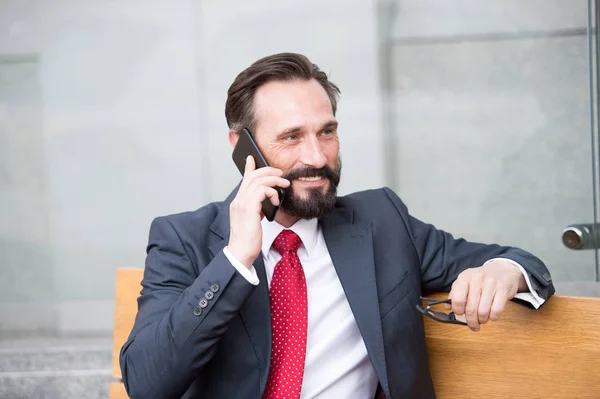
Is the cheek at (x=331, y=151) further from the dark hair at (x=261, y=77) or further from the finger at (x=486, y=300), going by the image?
the finger at (x=486, y=300)

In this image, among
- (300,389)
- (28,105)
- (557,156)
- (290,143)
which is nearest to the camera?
(300,389)

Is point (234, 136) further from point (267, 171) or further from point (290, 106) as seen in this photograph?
point (267, 171)

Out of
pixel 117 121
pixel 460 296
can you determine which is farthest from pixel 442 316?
pixel 117 121

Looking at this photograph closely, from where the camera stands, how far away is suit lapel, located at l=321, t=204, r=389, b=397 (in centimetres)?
212

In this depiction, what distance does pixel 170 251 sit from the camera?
7.28 ft

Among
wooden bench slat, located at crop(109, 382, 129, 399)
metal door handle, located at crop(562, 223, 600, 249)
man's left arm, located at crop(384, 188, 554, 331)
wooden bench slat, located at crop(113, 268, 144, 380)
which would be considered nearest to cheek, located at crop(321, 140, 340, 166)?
man's left arm, located at crop(384, 188, 554, 331)

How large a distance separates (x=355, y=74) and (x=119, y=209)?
46.1 inches

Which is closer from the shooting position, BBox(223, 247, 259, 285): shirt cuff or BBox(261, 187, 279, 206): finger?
BBox(223, 247, 259, 285): shirt cuff

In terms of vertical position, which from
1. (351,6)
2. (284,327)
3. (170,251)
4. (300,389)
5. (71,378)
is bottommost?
(71,378)

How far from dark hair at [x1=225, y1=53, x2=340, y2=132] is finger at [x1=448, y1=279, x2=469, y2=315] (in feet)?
2.38

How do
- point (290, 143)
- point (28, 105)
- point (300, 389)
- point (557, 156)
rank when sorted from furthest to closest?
point (28, 105) < point (557, 156) < point (290, 143) < point (300, 389)

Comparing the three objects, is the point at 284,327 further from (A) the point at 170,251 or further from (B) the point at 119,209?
(B) the point at 119,209

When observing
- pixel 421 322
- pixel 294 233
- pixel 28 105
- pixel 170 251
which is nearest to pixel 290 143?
pixel 294 233

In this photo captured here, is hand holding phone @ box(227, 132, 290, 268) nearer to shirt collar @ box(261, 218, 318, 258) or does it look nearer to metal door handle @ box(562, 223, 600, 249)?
shirt collar @ box(261, 218, 318, 258)
